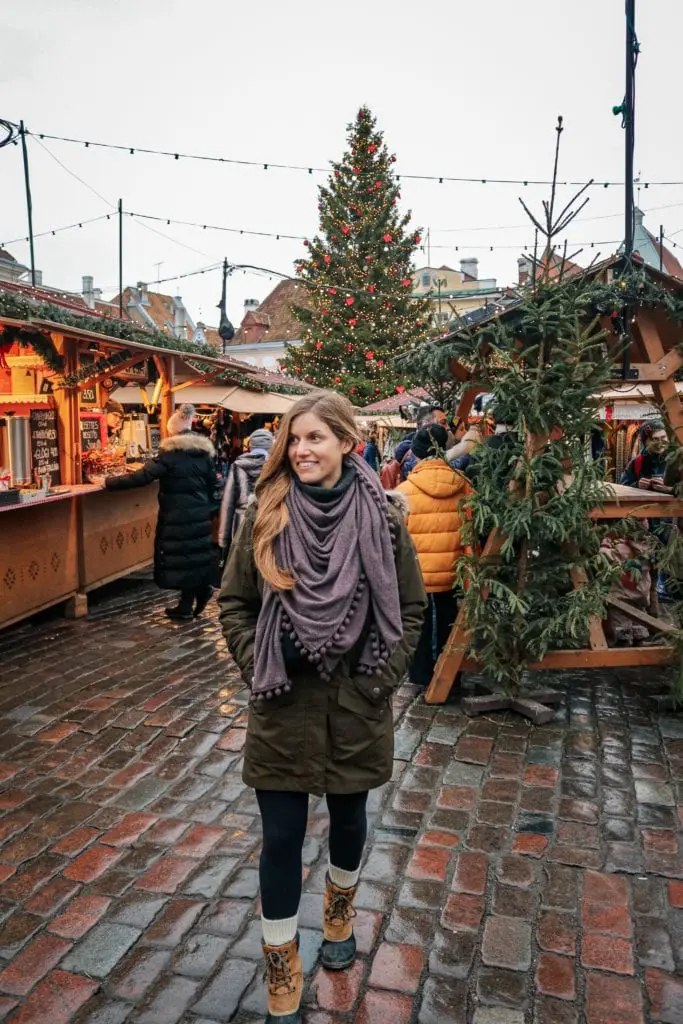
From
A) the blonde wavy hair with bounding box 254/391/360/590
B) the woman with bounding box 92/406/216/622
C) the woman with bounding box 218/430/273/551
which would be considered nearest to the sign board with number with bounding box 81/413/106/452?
the woman with bounding box 92/406/216/622

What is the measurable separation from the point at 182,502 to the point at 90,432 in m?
2.94

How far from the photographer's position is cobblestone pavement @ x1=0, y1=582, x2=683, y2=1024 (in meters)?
2.37

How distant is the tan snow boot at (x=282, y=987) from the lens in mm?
2195

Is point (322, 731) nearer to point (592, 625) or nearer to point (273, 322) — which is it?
point (592, 625)

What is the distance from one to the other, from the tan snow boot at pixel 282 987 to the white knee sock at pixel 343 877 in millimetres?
265

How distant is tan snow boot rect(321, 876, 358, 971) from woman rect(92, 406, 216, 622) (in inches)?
182

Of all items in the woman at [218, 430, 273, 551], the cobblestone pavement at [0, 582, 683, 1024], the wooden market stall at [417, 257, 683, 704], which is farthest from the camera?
the woman at [218, 430, 273, 551]

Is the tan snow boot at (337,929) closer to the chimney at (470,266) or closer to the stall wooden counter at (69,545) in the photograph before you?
the stall wooden counter at (69,545)

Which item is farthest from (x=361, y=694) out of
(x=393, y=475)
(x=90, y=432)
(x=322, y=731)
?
(x=393, y=475)

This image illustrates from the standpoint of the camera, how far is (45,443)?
7594 millimetres

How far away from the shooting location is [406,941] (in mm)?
2623

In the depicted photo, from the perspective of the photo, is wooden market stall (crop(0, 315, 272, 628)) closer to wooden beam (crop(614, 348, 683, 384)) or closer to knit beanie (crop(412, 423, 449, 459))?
knit beanie (crop(412, 423, 449, 459))

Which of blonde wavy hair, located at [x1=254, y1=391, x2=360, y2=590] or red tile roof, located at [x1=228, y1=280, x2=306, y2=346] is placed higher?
red tile roof, located at [x1=228, y1=280, x2=306, y2=346]

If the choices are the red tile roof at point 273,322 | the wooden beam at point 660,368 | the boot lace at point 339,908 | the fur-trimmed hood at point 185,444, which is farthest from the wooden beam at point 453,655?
the red tile roof at point 273,322
